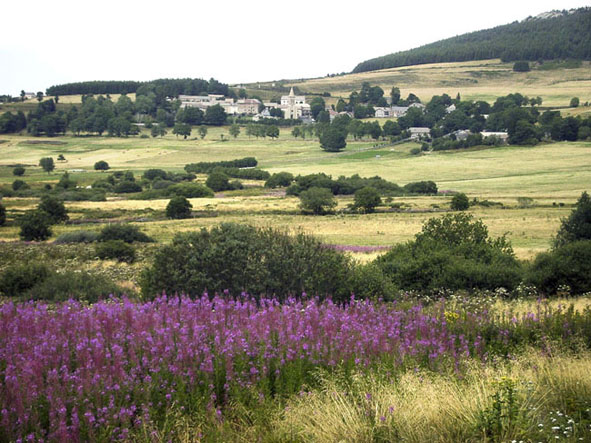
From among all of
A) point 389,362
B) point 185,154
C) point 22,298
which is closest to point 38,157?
point 185,154

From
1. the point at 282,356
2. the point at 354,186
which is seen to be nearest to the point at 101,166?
the point at 354,186

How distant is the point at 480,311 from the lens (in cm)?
978

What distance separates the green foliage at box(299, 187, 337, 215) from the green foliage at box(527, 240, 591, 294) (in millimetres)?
45637

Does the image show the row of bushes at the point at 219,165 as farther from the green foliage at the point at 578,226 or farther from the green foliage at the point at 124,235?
the green foliage at the point at 578,226

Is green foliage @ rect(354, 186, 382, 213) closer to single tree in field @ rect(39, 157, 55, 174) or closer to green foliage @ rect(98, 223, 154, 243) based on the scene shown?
green foliage @ rect(98, 223, 154, 243)

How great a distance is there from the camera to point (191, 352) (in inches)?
257

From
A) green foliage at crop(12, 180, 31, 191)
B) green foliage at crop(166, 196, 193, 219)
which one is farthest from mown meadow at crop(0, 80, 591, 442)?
green foliage at crop(12, 180, 31, 191)

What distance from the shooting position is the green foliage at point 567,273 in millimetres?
17469

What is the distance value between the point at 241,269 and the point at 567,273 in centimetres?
960

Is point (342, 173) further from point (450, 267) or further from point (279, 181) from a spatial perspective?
point (450, 267)

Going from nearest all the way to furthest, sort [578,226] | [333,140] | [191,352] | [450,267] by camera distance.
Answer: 1. [191,352]
2. [450,267]
3. [578,226]
4. [333,140]

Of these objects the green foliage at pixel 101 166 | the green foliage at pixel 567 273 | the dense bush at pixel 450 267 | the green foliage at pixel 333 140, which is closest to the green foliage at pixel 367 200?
the dense bush at pixel 450 267

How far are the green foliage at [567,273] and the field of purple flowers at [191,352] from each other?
346 inches

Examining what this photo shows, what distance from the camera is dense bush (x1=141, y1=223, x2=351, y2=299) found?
42.3 ft
